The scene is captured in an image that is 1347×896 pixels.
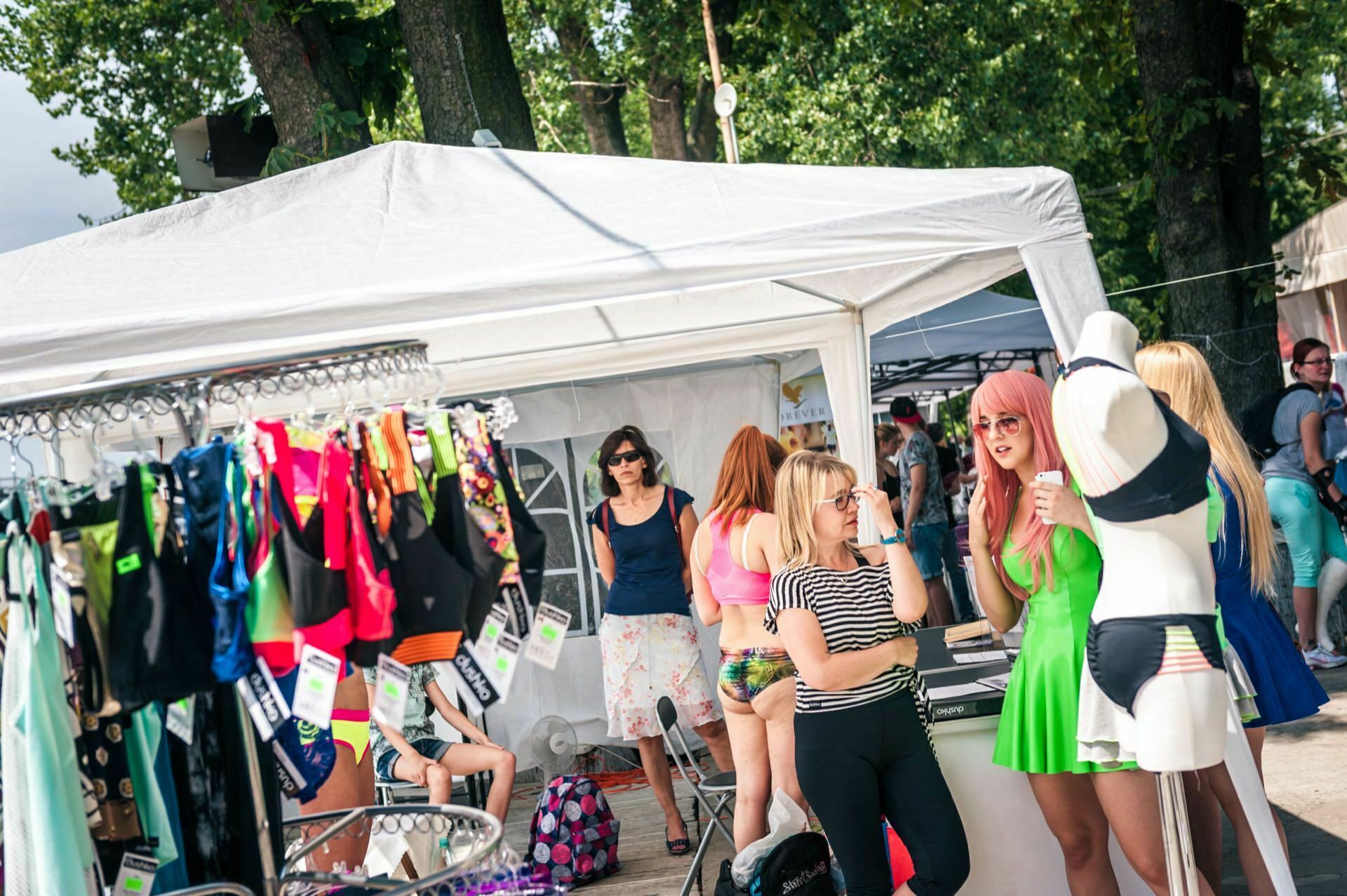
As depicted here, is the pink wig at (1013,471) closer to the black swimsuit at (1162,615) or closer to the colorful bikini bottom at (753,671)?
the black swimsuit at (1162,615)

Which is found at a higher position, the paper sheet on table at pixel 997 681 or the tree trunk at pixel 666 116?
the tree trunk at pixel 666 116

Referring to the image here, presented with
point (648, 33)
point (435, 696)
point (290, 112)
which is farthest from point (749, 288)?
point (648, 33)

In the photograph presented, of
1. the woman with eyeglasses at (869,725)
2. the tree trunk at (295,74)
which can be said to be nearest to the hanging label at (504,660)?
the woman with eyeglasses at (869,725)

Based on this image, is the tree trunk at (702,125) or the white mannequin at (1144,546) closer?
the white mannequin at (1144,546)

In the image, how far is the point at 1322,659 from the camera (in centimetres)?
635

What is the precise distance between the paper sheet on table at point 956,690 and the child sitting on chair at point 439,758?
1.89 metres

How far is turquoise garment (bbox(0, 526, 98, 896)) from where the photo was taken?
6.55ft

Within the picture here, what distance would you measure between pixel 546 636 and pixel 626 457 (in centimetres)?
271

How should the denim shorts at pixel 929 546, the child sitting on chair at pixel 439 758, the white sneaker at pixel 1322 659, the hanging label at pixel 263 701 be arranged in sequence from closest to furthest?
the hanging label at pixel 263 701, the child sitting on chair at pixel 439 758, the white sneaker at pixel 1322 659, the denim shorts at pixel 929 546

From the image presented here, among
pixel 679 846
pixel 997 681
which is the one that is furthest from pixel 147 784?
pixel 679 846

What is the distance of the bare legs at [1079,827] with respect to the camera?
289 cm

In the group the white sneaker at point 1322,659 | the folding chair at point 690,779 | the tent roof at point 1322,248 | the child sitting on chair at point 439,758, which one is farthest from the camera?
the tent roof at point 1322,248

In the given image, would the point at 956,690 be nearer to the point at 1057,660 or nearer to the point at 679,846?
the point at 1057,660

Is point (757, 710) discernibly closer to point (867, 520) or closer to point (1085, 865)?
point (1085, 865)
